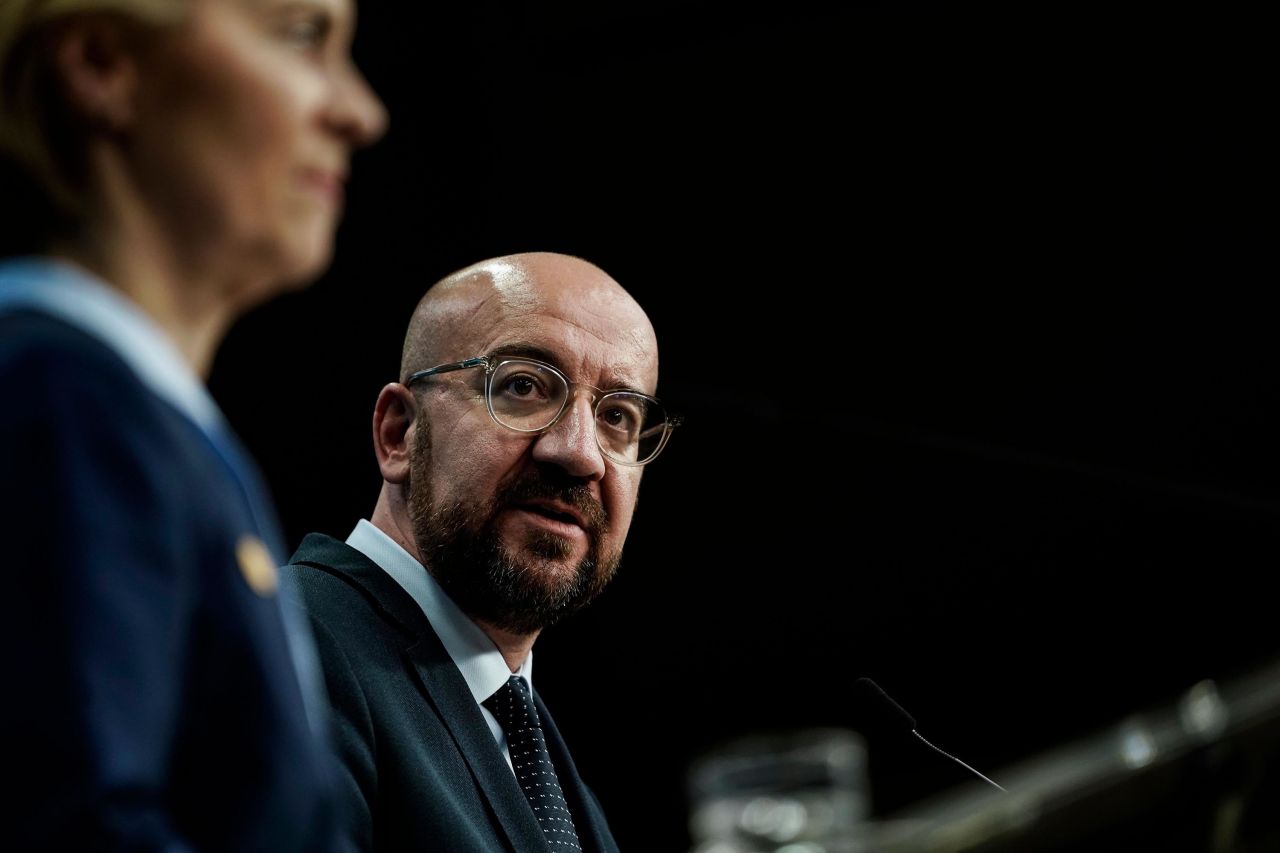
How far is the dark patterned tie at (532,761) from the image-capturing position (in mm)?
1847

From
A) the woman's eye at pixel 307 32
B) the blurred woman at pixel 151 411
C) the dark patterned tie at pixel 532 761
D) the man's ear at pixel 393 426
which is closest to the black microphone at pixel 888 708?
the dark patterned tie at pixel 532 761

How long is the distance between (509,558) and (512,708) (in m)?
0.21

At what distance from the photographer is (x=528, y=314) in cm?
224

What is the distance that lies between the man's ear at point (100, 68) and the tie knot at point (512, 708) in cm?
128

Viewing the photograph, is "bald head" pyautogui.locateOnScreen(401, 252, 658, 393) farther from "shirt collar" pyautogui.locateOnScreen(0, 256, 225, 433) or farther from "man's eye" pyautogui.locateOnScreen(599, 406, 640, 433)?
"shirt collar" pyautogui.locateOnScreen(0, 256, 225, 433)

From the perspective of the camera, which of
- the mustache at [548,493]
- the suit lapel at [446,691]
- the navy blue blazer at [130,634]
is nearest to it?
the navy blue blazer at [130,634]

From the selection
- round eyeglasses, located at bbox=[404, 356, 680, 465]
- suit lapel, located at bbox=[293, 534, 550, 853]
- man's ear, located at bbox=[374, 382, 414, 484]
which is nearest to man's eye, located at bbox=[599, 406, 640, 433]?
round eyeglasses, located at bbox=[404, 356, 680, 465]

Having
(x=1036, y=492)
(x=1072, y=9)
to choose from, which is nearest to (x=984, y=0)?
(x=1072, y=9)

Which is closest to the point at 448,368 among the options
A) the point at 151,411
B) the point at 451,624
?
the point at 451,624

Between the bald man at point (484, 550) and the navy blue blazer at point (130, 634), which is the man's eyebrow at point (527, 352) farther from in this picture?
the navy blue blazer at point (130, 634)

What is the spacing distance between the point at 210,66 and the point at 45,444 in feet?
0.79

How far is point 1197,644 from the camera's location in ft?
11.9

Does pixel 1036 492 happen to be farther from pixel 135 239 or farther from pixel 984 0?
pixel 135 239

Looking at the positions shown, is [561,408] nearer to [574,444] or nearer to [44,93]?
[574,444]
